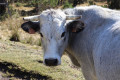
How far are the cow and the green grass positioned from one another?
251 cm

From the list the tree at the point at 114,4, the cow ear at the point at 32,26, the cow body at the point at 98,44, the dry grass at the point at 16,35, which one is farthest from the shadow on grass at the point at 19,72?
the tree at the point at 114,4

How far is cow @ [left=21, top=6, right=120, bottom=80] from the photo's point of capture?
4.39 m

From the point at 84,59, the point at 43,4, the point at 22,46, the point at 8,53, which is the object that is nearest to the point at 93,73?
the point at 84,59

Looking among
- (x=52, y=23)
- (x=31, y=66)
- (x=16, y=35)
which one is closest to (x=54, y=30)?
(x=52, y=23)

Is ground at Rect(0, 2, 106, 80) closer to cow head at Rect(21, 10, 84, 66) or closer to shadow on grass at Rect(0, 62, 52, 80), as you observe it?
shadow on grass at Rect(0, 62, 52, 80)

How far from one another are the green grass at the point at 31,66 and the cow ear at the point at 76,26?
2.87 meters

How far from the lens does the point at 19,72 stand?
840 centimetres

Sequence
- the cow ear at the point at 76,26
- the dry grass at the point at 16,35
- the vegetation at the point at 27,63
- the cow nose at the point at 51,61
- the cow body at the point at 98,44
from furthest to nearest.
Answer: the dry grass at the point at 16,35, the vegetation at the point at 27,63, the cow ear at the point at 76,26, the cow nose at the point at 51,61, the cow body at the point at 98,44

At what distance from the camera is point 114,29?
4.42 meters

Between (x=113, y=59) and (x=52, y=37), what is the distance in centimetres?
154

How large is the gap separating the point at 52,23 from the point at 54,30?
6.6 inches

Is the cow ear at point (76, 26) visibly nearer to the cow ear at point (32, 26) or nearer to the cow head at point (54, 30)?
the cow head at point (54, 30)

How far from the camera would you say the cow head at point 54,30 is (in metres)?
5.04

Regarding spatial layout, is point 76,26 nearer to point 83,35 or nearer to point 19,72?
point 83,35
